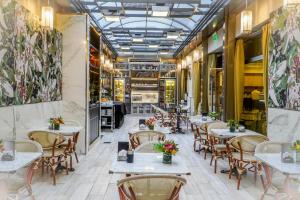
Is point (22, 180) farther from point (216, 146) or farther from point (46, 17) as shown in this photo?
point (216, 146)

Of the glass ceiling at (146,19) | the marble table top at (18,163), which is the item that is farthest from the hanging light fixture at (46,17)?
the marble table top at (18,163)

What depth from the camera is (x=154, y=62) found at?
2425 cm

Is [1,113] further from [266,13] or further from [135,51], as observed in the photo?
[135,51]

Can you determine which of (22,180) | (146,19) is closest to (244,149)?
(22,180)

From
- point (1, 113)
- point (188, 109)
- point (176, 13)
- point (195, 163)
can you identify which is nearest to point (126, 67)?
point (188, 109)

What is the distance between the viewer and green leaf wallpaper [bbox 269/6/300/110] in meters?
5.62

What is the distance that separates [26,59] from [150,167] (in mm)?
3815

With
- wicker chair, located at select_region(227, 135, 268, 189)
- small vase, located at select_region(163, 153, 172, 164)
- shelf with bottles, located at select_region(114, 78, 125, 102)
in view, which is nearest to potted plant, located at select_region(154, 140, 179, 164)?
small vase, located at select_region(163, 153, 172, 164)

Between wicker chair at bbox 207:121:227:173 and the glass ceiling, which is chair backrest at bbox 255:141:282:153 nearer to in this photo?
wicker chair at bbox 207:121:227:173

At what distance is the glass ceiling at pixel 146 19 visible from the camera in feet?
33.3

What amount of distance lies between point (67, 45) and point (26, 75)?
271 cm

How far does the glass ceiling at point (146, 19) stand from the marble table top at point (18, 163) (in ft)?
20.0

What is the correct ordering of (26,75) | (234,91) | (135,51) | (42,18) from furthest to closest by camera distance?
(135,51) → (234,91) → (42,18) → (26,75)

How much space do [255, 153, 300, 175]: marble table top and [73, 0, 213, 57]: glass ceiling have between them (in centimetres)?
574
